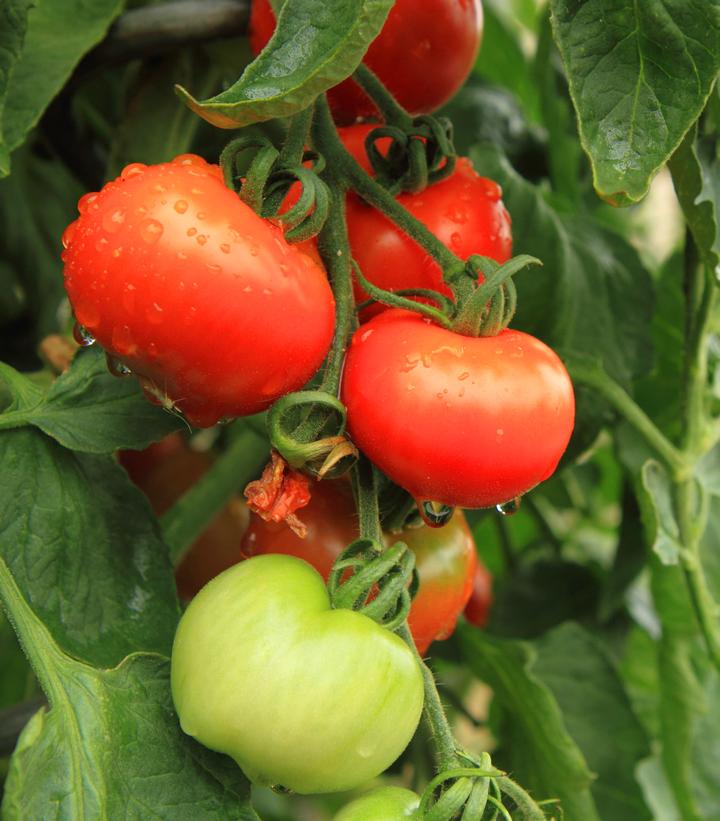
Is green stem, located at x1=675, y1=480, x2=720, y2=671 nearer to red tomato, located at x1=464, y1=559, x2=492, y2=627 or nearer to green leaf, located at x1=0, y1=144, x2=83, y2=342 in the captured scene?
red tomato, located at x1=464, y1=559, x2=492, y2=627

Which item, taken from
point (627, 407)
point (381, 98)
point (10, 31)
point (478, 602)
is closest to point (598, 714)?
point (478, 602)

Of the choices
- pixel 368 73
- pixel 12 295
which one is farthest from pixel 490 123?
pixel 12 295

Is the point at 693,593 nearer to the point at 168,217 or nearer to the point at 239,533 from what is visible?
the point at 239,533

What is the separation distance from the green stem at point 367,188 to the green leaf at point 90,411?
0.15 m

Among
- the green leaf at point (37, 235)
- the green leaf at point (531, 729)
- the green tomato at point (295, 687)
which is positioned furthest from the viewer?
the green leaf at point (37, 235)

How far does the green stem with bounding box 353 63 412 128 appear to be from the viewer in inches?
20.6

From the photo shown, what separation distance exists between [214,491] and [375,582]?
334mm

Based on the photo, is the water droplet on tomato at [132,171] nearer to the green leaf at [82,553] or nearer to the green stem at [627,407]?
the green leaf at [82,553]

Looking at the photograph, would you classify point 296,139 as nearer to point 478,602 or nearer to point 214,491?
point 214,491

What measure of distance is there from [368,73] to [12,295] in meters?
0.50

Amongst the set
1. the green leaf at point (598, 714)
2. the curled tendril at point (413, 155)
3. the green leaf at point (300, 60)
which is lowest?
the green leaf at point (598, 714)

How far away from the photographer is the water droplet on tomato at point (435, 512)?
45cm

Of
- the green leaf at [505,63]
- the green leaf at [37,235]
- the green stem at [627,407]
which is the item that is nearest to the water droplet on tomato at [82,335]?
the green stem at [627,407]

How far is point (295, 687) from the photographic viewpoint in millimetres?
377
